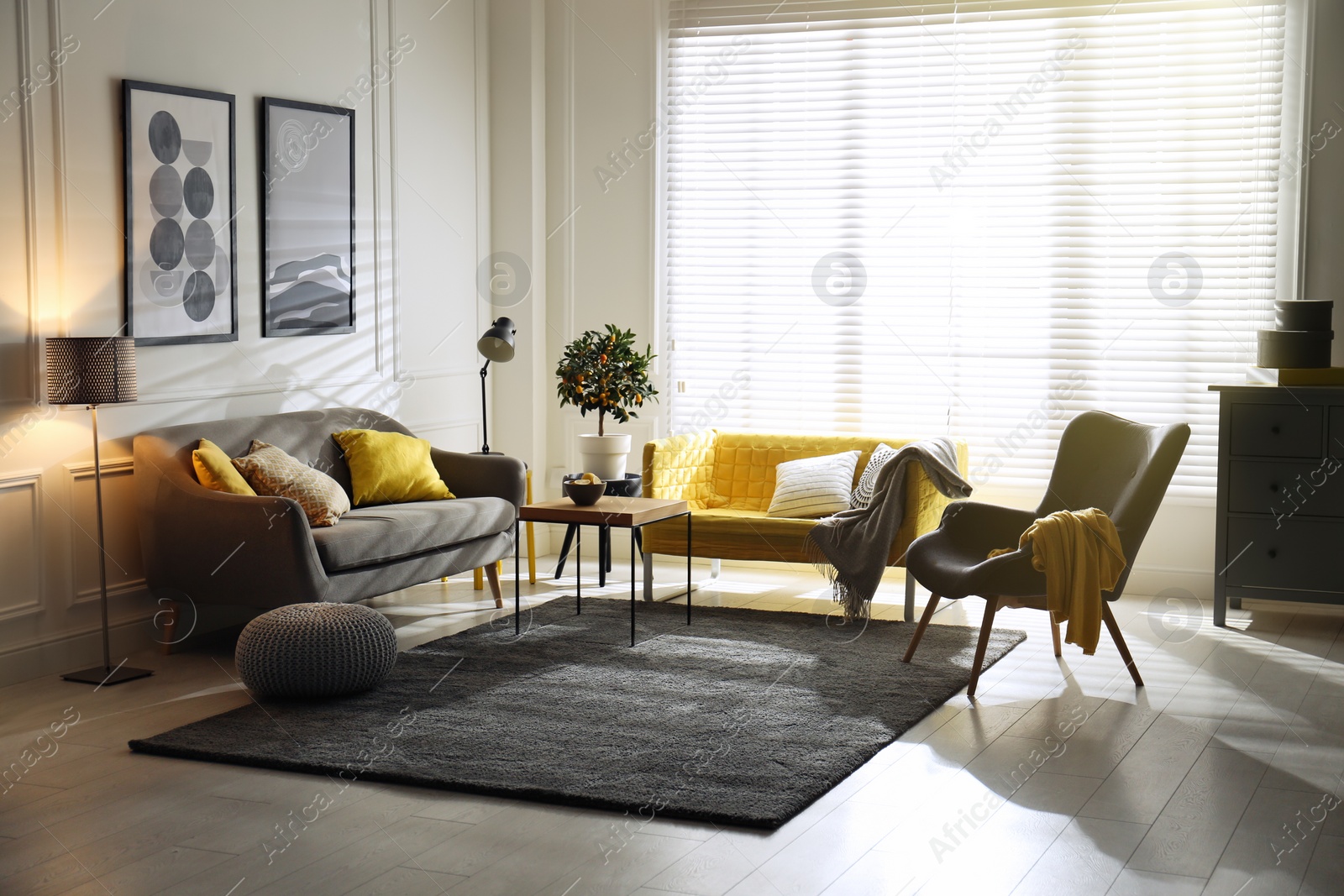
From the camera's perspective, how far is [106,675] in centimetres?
459

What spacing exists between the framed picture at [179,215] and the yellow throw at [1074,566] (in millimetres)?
3311

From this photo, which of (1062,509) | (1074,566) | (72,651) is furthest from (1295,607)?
(72,651)

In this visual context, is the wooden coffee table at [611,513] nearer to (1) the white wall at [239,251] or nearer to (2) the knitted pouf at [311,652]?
(2) the knitted pouf at [311,652]

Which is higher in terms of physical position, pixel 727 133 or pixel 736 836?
pixel 727 133

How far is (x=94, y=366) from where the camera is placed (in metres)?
4.40

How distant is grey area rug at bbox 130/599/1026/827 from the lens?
11.4ft

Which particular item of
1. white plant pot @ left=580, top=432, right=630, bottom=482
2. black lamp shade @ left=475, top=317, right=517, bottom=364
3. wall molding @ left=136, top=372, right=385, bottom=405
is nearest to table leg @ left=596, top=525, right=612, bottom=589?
white plant pot @ left=580, top=432, right=630, bottom=482

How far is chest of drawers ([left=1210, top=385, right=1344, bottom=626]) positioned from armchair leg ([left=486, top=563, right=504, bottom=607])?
3114 mm

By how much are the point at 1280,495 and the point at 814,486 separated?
198 cm

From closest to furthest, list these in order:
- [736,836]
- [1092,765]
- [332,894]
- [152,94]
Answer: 1. [332,894]
2. [736,836]
3. [1092,765]
4. [152,94]

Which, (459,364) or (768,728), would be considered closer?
(768,728)

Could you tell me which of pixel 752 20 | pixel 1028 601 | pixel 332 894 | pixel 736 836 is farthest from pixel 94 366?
pixel 752 20

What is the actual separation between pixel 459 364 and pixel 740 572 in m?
1.86

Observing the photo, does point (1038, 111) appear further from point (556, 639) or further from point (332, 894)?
point (332, 894)
